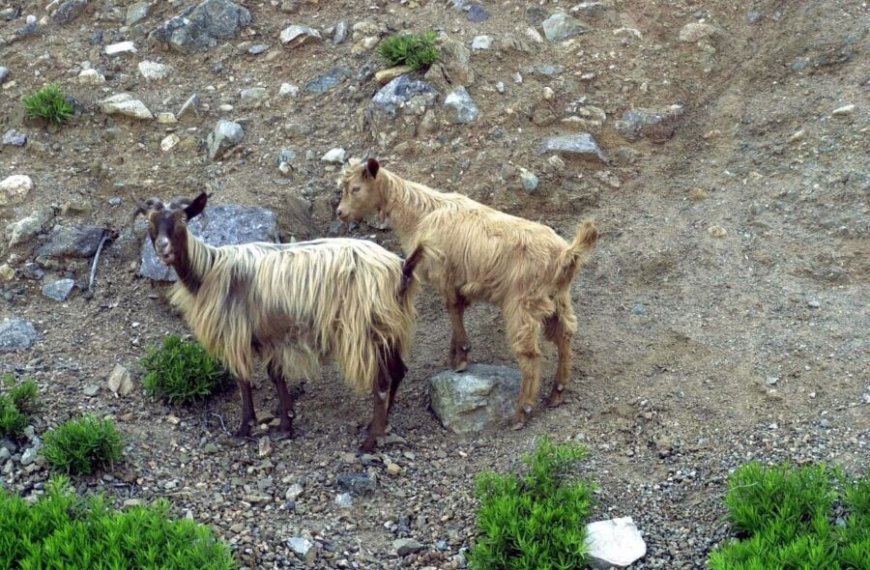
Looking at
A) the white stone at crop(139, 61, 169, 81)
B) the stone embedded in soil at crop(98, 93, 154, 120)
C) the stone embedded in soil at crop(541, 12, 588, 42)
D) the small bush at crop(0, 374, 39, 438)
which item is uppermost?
the stone embedded in soil at crop(541, 12, 588, 42)

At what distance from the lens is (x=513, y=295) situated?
7.28 meters

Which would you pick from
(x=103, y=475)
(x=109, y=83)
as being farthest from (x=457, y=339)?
(x=109, y=83)

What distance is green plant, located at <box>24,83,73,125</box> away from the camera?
9.91 m

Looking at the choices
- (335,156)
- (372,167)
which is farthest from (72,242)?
(372,167)

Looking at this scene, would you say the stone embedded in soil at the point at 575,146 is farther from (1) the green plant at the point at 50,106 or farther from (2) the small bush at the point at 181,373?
(1) the green plant at the point at 50,106

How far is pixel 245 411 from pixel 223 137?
3.38 metres

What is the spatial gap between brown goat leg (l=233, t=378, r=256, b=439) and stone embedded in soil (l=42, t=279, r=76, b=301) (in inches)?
85.6

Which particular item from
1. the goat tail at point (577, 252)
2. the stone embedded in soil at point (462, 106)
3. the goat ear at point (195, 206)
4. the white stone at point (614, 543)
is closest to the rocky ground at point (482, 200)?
the stone embedded in soil at point (462, 106)

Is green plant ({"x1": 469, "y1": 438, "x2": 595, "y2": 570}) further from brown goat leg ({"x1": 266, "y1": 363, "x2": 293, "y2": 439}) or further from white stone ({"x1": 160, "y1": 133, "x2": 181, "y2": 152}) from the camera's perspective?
white stone ({"x1": 160, "y1": 133, "x2": 181, "y2": 152})

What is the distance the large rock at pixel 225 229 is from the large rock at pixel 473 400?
2147mm

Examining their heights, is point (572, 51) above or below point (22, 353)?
above

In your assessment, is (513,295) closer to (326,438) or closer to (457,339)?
(457,339)

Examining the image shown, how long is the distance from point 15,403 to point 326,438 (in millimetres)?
2246

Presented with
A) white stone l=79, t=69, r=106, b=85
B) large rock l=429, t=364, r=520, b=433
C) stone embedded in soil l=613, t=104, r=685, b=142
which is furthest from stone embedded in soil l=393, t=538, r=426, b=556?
white stone l=79, t=69, r=106, b=85
